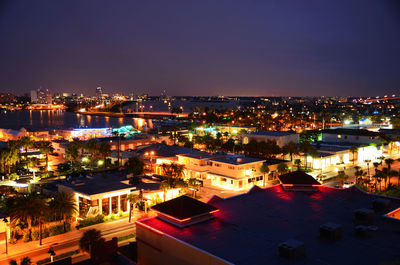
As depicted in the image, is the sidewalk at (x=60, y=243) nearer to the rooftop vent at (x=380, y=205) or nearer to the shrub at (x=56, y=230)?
the shrub at (x=56, y=230)

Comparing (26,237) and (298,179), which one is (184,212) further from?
(26,237)

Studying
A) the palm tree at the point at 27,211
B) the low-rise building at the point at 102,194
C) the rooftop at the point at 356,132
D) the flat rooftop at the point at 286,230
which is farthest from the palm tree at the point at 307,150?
the palm tree at the point at 27,211

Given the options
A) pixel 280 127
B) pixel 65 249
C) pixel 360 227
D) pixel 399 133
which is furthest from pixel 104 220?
pixel 280 127

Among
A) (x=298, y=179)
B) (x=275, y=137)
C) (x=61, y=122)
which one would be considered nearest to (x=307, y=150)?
(x=275, y=137)

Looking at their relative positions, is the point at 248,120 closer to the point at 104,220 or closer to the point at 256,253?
the point at 104,220

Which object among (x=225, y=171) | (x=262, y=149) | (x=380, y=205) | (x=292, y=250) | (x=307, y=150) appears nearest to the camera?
(x=292, y=250)

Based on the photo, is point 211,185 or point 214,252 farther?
point 211,185

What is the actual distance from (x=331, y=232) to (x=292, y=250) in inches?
78.0

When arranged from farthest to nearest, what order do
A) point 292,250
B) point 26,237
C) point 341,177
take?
1. point 341,177
2. point 26,237
3. point 292,250

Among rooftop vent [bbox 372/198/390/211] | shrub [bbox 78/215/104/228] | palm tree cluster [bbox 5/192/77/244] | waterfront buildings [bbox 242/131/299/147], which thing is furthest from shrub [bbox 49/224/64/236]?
waterfront buildings [bbox 242/131/299/147]

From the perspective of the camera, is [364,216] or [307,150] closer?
[364,216]

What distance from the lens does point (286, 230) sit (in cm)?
1057

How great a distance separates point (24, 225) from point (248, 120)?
61.0 metres

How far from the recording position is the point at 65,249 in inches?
539
